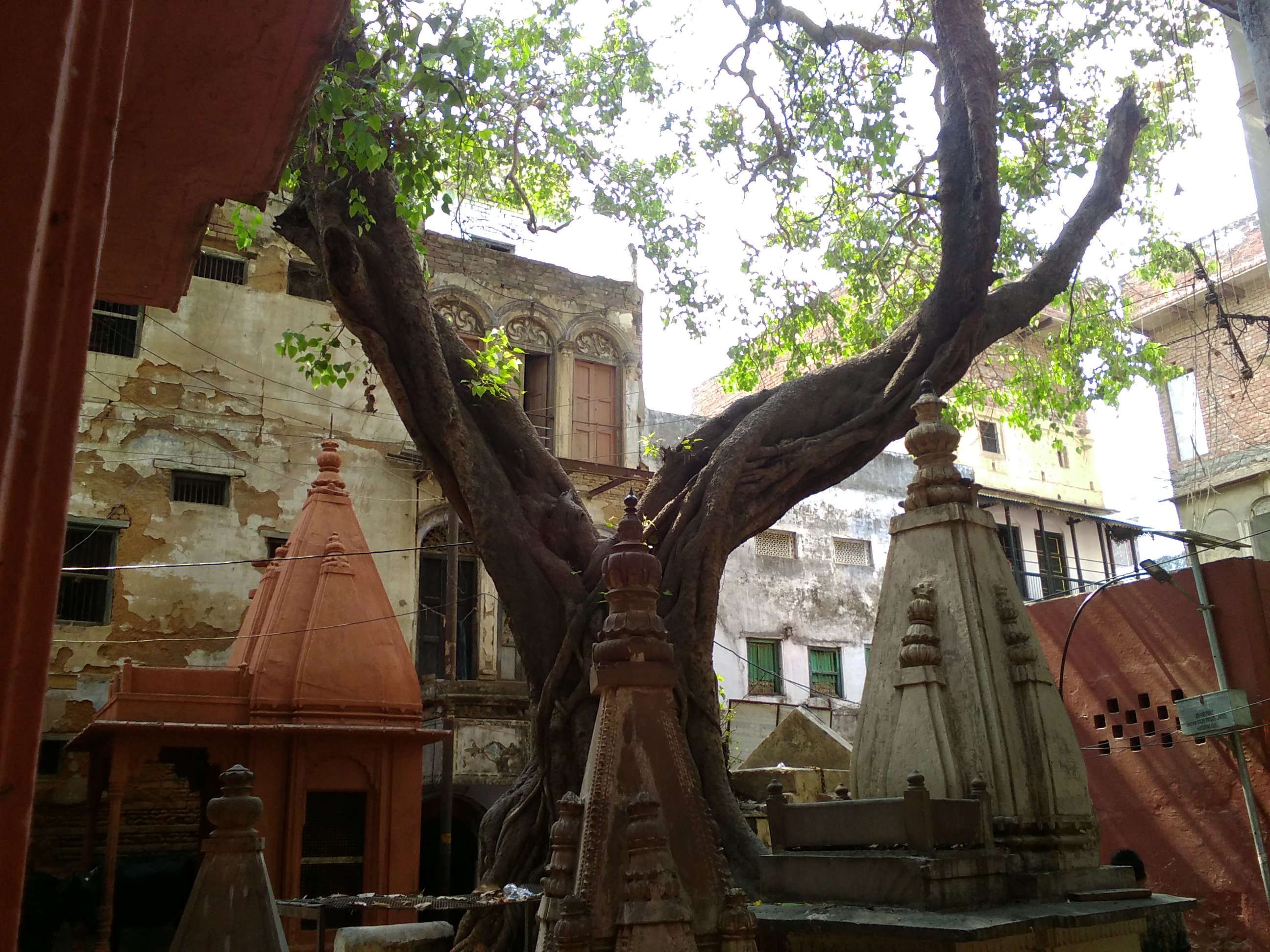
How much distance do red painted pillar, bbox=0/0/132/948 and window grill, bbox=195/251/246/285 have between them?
1466 cm

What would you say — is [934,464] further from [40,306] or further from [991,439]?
[991,439]

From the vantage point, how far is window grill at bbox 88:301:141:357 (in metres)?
13.9

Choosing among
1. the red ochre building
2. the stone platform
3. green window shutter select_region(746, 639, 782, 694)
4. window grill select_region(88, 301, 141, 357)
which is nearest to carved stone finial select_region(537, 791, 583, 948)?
the stone platform

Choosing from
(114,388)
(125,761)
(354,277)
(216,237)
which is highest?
(216,237)

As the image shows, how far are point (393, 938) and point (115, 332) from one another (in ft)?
35.2

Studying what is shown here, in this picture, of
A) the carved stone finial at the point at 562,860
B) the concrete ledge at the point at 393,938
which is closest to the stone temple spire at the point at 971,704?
the carved stone finial at the point at 562,860

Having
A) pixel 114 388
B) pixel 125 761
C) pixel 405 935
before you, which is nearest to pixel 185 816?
pixel 125 761

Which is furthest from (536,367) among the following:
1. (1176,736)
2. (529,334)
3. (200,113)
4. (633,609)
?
(200,113)

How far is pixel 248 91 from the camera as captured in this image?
2.43m

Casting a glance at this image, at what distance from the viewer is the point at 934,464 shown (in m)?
6.21

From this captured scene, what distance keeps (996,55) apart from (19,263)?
8255 mm

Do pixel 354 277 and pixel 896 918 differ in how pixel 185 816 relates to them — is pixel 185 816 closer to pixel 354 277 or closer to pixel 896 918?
pixel 354 277

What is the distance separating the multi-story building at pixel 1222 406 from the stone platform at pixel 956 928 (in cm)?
1152

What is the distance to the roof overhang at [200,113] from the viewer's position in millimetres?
2207
